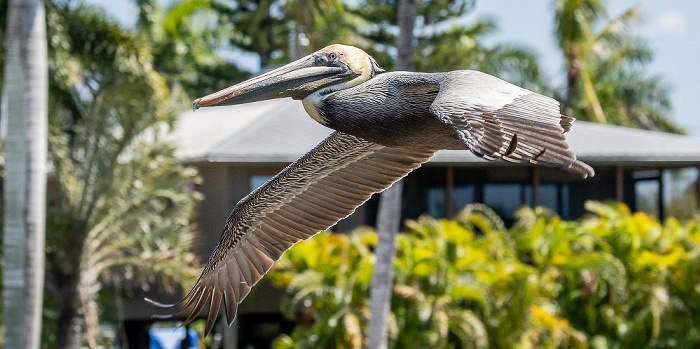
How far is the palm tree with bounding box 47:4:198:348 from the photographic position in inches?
530

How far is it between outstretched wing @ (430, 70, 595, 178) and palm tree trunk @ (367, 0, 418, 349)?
789cm

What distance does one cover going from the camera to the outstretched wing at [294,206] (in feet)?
14.0

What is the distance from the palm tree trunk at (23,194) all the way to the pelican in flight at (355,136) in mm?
6034

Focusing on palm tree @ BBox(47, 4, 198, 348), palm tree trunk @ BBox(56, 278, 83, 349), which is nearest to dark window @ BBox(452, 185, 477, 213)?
palm tree @ BBox(47, 4, 198, 348)

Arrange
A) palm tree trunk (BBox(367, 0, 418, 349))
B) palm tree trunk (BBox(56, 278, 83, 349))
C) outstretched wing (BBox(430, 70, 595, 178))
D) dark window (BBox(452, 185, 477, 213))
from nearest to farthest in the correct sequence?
outstretched wing (BBox(430, 70, 595, 178)), palm tree trunk (BBox(367, 0, 418, 349)), palm tree trunk (BBox(56, 278, 83, 349)), dark window (BBox(452, 185, 477, 213))

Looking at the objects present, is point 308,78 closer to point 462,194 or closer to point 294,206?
point 294,206

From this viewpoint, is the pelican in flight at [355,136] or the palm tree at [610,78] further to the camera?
the palm tree at [610,78]

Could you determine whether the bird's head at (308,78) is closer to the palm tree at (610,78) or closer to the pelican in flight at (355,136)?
the pelican in flight at (355,136)

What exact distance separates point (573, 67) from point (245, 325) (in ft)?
42.0

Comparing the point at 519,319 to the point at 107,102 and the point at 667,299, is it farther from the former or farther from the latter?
the point at 107,102

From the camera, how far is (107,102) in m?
13.6

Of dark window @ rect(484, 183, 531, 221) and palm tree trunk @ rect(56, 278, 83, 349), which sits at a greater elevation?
dark window @ rect(484, 183, 531, 221)

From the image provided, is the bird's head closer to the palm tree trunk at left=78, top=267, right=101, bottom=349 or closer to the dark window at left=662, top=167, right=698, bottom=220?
the palm tree trunk at left=78, top=267, right=101, bottom=349

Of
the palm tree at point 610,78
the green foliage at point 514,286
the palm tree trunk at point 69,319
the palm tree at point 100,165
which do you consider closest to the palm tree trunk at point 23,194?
the palm tree at point 100,165
